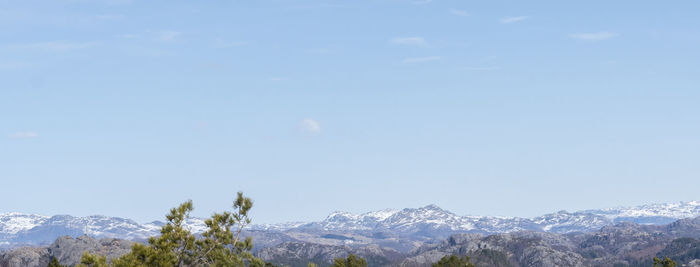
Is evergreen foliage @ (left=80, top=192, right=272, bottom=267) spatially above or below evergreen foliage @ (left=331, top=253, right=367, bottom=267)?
above

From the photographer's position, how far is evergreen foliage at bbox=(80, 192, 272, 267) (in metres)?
67.4

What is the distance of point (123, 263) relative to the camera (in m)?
68.8

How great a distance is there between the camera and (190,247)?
Result: 68.7 m

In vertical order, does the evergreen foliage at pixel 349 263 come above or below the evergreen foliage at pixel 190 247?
below

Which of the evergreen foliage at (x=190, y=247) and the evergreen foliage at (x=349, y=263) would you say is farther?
the evergreen foliage at (x=349, y=263)

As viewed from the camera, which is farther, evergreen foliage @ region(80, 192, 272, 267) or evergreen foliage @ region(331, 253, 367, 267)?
evergreen foliage @ region(331, 253, 367, 267)

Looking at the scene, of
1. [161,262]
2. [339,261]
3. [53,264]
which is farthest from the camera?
[53,264]

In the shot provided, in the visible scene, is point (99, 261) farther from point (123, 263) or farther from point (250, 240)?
point (250, 240)

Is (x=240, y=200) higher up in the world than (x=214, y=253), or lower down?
higher up

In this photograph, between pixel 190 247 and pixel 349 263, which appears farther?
pixel 349 263

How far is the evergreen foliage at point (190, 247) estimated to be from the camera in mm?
67438

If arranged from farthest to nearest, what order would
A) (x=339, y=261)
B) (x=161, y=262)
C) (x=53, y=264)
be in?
(x=53, y=264), (x=339, y=261), (x=161, y=262)

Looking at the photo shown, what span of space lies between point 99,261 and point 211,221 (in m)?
9.70

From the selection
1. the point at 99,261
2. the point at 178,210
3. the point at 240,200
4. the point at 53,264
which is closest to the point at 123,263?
the point at 99,261
